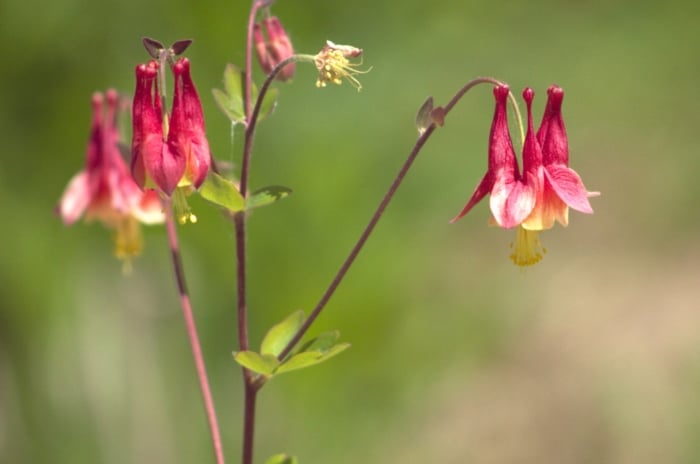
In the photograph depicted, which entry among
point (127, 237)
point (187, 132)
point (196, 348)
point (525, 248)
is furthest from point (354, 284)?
point (187, 132)

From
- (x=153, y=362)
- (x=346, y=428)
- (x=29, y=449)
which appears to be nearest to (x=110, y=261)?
(x=153, y=362)

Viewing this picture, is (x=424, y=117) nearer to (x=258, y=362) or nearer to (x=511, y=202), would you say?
(x=511, y=202)

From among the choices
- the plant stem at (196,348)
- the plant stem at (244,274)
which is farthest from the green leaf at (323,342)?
the plant stem at (196,348)

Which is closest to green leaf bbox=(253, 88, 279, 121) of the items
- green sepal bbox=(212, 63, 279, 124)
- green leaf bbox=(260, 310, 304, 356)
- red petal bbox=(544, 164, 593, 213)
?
green sepal bbox=(212, 63, 279, 124)

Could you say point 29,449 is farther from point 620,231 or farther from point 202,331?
point 620,231

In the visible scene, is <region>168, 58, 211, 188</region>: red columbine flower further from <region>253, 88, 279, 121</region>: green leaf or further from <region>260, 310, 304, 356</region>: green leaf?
<region>260, 310, 304, 356</region>: green leaf
